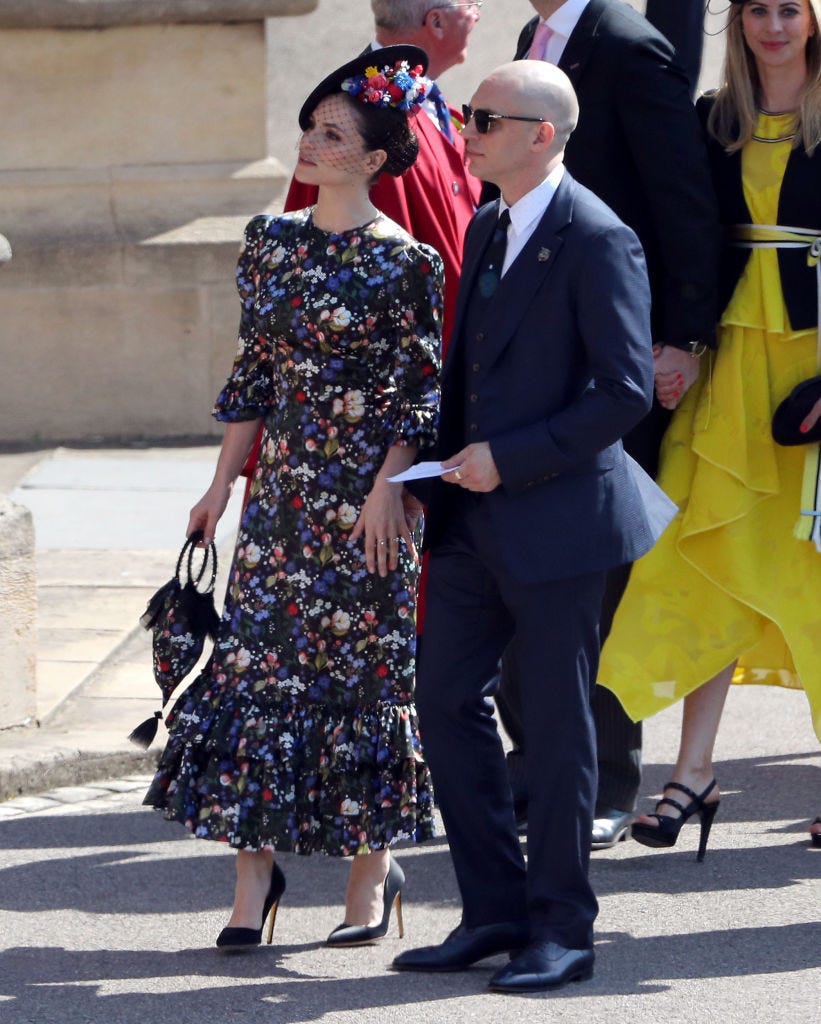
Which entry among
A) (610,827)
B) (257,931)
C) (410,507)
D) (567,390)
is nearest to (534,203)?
(567,390)

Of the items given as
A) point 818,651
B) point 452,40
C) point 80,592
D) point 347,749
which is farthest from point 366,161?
point 80,592

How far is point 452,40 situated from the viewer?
4891 millimetres

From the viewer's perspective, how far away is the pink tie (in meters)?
4.86

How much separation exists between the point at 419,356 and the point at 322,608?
0.56m

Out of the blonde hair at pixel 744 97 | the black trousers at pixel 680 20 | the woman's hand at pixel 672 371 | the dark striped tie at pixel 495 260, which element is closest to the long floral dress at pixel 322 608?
the dark striped tie at pixel 495 260

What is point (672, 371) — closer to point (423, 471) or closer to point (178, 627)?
point (423, 471)

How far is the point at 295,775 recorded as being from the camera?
13.5 feet

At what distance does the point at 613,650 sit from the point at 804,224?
1.13m

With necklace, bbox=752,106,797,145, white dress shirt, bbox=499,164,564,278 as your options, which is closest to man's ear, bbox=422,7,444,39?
necklace, bbox=752,106,797,145

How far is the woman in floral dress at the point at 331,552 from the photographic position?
408 cm

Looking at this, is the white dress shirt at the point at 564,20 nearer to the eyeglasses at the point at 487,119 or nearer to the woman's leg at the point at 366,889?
the eyeglasses at the point at 487,119

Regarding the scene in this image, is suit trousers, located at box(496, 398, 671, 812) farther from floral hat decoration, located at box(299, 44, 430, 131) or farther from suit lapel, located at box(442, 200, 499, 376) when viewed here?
floral hat decoration, located at box(299, 44, 430, 131)

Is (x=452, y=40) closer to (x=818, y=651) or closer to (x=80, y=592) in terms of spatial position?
(x=818, y=651)

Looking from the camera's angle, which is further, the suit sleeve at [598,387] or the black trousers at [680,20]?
the black trousers at [680,20]
